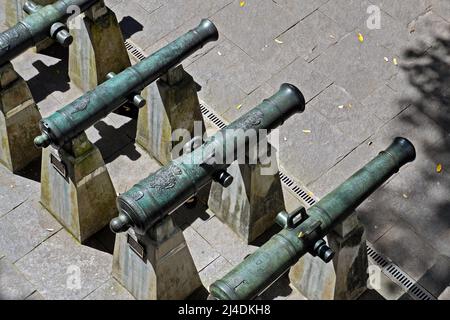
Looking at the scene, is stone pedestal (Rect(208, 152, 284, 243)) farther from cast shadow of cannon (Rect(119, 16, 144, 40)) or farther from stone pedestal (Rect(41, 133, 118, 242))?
cast shadow of cannon (Rect(119, 16, 144, 40))

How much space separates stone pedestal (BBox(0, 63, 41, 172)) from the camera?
43.6ft

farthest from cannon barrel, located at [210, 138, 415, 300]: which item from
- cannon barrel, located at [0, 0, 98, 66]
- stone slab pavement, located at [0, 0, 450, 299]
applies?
cannon barrel, located at [0, 0, 98, 66]

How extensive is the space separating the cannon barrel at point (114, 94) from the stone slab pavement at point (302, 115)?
5.57ft

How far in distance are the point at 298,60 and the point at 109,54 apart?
9.20ft

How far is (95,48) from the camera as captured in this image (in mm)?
14461

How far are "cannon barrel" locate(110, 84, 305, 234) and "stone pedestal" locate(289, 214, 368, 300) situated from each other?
1448mm

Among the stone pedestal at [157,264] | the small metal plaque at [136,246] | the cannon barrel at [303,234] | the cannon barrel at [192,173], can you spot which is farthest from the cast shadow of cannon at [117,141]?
the cannon barrel at [303,234]

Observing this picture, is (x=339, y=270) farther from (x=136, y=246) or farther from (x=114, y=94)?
(x=114, y=94)

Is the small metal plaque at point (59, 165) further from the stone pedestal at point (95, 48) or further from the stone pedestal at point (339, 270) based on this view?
the stone pedestal at point (339, 270)

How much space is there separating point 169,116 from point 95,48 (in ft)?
5.68

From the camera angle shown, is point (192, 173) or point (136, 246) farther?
point (136, 246)

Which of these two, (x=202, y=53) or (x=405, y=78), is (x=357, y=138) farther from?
(x=202, y=53)

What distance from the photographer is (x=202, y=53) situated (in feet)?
50.6

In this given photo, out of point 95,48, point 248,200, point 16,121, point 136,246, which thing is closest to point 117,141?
point 95,48
